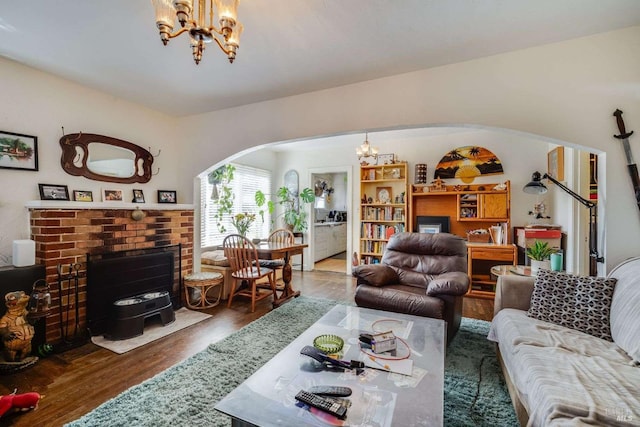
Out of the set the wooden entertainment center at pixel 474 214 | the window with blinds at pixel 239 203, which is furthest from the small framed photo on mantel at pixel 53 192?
Answer: the wooden entertainment center at pixel 474 214

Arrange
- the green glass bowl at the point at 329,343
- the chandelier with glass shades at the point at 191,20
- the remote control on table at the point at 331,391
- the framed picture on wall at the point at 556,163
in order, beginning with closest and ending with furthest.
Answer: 1. the remote control on table at the point at 331,391
2. the chandelier with glass shades at the point at 191,20
3. the green glass bowl at the point at 329,343
4. the framed picture on wall at the point at 556,163

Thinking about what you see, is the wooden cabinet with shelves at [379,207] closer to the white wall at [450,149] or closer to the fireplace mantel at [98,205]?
the white wall at [450,149]

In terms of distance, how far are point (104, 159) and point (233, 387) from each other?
275cm

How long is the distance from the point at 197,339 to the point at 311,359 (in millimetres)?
1607

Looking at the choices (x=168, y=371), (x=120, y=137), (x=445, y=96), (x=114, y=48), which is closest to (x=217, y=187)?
(x=120, y=137)

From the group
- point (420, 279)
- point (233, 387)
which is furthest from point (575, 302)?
point (233, 387)

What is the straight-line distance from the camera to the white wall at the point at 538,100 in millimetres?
2000

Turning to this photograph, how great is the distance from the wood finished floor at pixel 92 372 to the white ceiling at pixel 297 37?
2.43 metres

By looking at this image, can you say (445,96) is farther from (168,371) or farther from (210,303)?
(210,303)

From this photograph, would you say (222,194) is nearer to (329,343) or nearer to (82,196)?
(82,196)

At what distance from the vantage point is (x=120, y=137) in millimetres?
3246

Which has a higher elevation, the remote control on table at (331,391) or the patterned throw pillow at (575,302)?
the patterned throw pillow at (575,302)

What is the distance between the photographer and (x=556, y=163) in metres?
3.69

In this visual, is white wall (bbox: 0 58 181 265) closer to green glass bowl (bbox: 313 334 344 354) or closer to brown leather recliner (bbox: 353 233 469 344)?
green glass bowl (bbox: 313 334 344 354)
